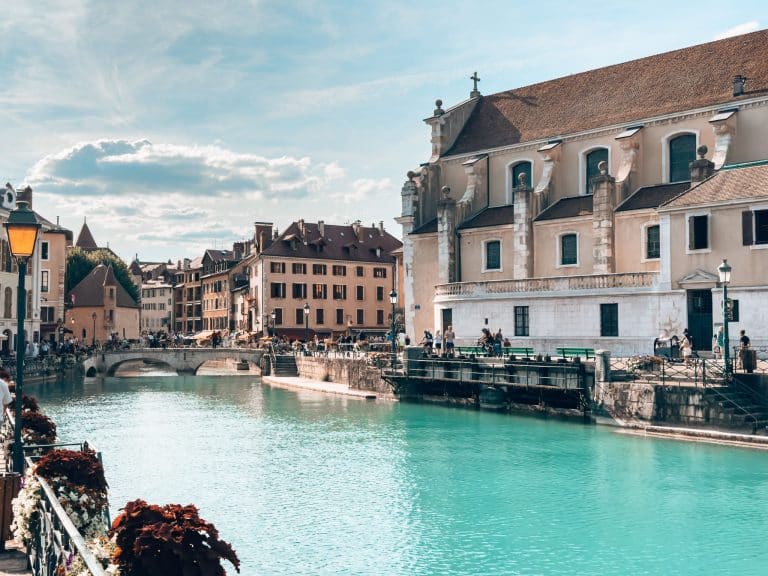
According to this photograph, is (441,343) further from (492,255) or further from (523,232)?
(523,232)

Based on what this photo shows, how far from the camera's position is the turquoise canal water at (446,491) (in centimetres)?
1681

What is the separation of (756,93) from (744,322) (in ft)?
50.0

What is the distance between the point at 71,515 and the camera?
31.0 feet

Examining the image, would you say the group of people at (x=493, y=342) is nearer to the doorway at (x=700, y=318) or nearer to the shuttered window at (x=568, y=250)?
the shuttered window at (x=568, y=250)

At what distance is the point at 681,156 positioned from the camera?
45938 millimetres

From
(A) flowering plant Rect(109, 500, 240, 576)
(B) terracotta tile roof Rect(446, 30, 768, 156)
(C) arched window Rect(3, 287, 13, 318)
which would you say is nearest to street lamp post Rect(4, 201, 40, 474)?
(A) flowering plant Rect(109, 500, 240, 576)

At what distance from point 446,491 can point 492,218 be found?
30.5 meters

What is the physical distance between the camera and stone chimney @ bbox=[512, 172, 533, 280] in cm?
4728

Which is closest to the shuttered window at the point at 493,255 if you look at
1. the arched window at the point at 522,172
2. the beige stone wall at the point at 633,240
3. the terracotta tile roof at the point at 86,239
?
the arched window at the point at 522,172

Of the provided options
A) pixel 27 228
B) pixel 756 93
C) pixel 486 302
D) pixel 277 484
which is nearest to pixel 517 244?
pixel 486 302

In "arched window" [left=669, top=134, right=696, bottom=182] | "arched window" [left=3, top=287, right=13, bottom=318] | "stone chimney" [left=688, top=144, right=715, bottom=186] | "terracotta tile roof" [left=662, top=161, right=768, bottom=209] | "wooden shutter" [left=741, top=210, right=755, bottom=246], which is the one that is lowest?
"arched window" [left=3, top=287, right=13, bottom=318]

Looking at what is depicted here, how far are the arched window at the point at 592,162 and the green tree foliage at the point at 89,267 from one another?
215 ft

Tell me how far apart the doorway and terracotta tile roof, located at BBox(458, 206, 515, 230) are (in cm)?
1525

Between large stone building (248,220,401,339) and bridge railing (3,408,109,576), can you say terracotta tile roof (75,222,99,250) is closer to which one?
large stone building (248,220,401,339)
